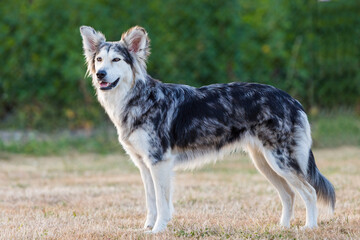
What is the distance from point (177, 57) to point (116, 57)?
27.0 feet

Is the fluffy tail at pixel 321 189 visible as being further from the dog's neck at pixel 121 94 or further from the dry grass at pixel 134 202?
the dog's neck at pixel 121 94

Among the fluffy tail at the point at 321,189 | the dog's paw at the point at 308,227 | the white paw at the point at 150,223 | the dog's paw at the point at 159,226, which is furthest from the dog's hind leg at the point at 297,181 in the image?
the white paw at the point at 150,223

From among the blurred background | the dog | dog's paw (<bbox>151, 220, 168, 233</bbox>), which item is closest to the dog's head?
the dog

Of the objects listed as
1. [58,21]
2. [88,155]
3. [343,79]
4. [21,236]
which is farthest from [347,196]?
[58,21]

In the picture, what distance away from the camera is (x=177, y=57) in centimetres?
1376

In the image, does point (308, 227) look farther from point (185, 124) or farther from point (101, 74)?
point (101, 74)

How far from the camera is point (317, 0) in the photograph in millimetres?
13016

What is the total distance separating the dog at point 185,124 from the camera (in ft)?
18.3

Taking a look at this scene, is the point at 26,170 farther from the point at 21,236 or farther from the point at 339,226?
the point at 339,226

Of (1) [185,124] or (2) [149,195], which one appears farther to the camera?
(2) [149,195]

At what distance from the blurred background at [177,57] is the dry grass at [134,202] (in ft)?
6.07

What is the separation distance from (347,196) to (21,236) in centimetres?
477

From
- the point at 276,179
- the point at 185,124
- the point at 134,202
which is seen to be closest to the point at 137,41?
the point at 185,124

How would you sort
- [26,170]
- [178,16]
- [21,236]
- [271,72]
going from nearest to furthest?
1. [21,236]
2. [26,170]
3. [178,16]
4. [271,72]
